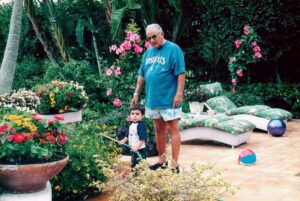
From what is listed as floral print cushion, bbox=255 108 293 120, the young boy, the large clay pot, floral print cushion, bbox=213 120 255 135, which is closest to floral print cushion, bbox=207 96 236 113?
floral print cushion, bbox=255 108 293 120

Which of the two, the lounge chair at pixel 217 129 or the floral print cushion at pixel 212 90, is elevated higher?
the floral print cushion at pixel 212 90

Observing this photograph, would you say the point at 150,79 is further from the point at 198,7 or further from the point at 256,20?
the point at 198,7

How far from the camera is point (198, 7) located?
13383 mm

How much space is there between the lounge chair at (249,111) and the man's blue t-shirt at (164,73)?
13.8 ft

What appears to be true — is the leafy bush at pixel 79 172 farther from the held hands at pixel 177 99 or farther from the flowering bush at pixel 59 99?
the flowering bush at pixel 59 99

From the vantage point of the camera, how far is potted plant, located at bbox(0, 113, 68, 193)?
366cm

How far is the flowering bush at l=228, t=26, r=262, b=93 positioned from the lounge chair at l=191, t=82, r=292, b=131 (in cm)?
160

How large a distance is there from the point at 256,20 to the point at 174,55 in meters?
6.77

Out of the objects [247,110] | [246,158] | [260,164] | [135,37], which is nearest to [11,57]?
[135,37]

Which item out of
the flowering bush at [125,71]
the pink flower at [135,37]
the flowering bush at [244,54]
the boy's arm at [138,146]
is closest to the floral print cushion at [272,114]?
the flowering bush at [244,54]

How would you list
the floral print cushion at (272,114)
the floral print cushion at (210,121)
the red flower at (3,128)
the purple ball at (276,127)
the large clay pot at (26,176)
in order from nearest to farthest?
1. the large clay pot at (26,176)
2. the red flower at (3,128)
3. the floral print cushion at (210,121)
4. the purple ball at (276,127)
5. the floral print cushion at (272,114)

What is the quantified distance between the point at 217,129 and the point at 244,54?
432cm

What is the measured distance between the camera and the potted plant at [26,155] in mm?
3662

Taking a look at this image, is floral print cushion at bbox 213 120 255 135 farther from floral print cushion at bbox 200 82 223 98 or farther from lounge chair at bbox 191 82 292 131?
floral print cushion at bbox 200 82 223 98
